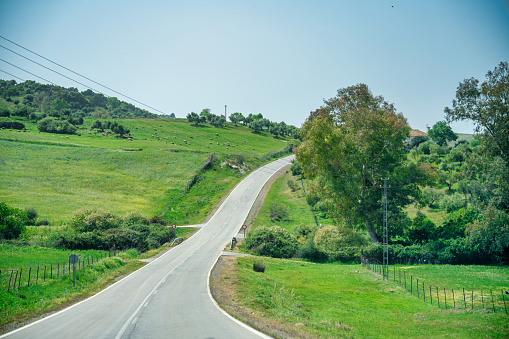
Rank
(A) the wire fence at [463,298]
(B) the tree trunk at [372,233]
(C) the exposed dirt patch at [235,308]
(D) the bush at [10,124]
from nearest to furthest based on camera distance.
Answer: (C) the exposed dirt patch at [235,308] < (A) the wire fence at [463,298] < (B) the tree trunk at [372,233] < (D) the bush at [10,124]

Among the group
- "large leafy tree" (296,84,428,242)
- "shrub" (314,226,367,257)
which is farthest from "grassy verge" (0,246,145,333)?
"large leafy tree" (296,84,428,242)

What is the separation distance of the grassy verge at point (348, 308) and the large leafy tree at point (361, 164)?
1268 centimetres

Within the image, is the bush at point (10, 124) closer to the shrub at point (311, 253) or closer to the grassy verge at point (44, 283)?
the grassy verge at point (44, 283)

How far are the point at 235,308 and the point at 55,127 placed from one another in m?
122

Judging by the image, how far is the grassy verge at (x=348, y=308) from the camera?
17.5 metres

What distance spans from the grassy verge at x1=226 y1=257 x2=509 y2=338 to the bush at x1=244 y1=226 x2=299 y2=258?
991 cm

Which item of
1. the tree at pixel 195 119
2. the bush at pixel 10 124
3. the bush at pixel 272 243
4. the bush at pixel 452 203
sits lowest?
the bush at pixel 272 243

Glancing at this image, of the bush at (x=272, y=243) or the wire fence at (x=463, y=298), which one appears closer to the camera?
the wire fence at (x=463, y=298)

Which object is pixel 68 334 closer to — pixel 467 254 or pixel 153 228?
pixel 153 228

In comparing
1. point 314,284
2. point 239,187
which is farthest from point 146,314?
point 239,187

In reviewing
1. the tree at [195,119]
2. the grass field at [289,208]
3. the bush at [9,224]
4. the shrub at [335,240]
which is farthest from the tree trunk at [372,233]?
the tree at [195,119]

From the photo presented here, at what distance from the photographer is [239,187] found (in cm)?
8644

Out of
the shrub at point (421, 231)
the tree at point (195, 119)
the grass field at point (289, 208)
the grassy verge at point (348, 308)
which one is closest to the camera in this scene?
the grassy verge at point (348, 308)

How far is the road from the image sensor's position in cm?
1459
